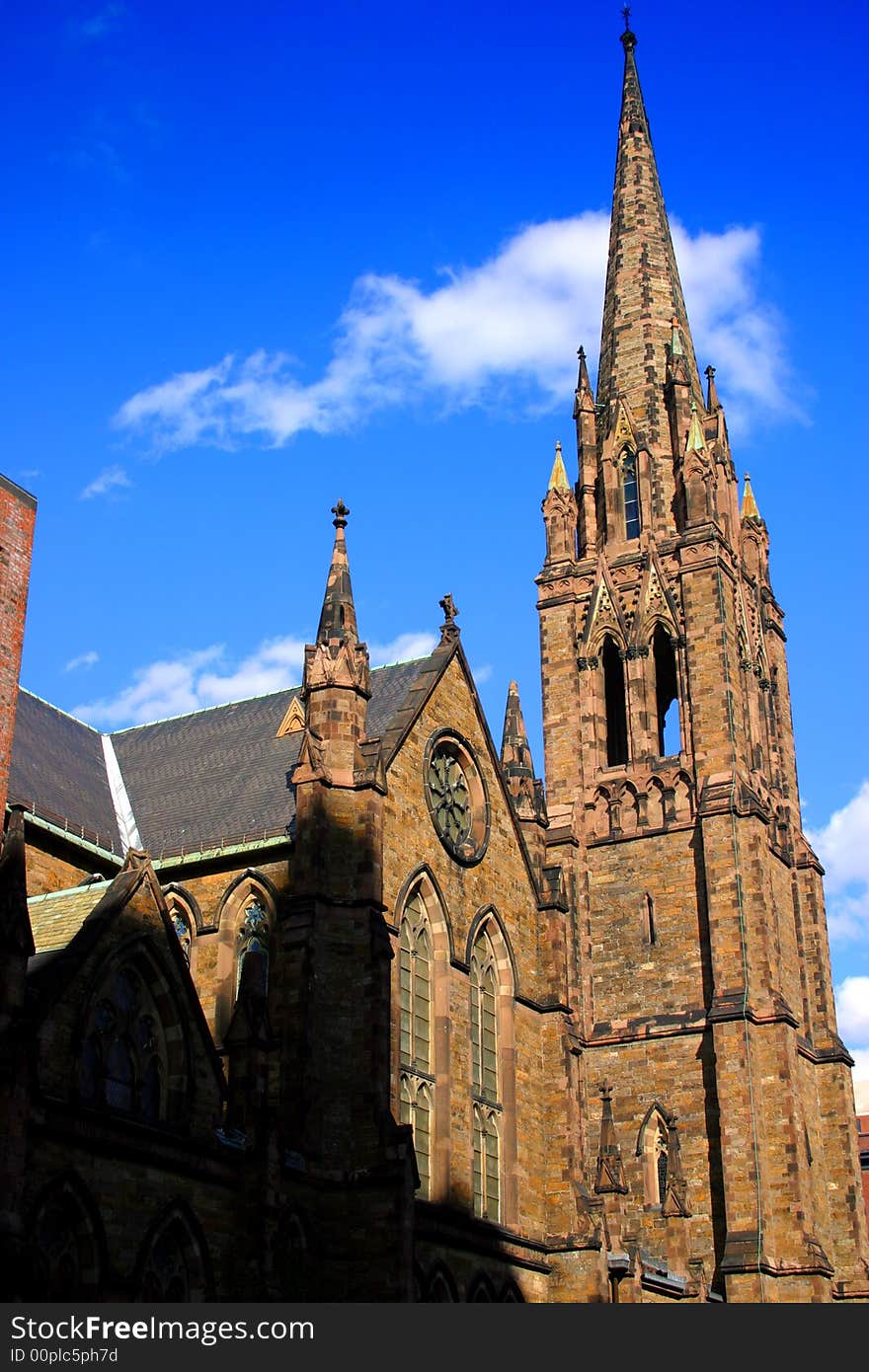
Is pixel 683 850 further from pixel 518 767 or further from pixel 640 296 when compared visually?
pixel 640 296

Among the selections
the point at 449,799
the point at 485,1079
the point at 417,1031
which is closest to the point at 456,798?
the point at 449,799

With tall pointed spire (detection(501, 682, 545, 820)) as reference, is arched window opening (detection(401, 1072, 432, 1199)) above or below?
below

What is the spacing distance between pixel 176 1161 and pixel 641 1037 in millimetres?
20303

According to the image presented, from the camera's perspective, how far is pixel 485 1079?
117 ft

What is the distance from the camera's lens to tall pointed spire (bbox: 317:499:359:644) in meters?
33.4

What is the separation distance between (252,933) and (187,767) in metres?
6.70

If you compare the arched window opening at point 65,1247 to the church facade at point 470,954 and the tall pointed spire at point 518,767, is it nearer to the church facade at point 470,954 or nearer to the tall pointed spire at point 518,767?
the church facade at point 470,954

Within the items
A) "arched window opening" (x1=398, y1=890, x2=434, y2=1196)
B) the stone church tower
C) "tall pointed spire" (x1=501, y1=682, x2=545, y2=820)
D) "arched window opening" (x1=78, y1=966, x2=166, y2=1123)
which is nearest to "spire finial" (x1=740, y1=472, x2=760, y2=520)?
the stone church tower

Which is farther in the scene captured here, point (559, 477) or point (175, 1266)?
point (559, 477)

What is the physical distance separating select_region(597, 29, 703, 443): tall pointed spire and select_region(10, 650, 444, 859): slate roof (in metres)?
17.5

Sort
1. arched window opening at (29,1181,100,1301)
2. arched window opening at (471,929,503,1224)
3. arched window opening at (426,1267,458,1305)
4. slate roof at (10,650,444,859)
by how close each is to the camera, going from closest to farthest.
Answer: arched window opening at (29,1181,100,1301)
arched window opening at (426,1267,458,1305)
arched window opening at (471,929,503,1224)
slate roof at (10,650,444,859)

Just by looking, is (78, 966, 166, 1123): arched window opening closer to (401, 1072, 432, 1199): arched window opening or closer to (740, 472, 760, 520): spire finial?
(401, 1072, 432, 1199): arched window opening

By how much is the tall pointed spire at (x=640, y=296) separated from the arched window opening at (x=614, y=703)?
6.63 metres

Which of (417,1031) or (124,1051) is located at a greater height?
(417,1031)
